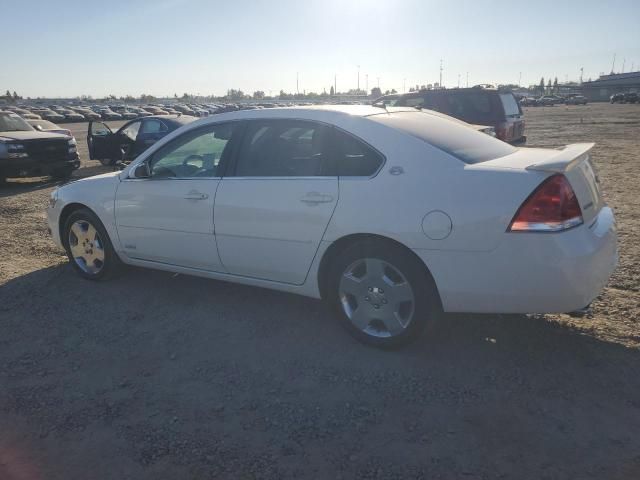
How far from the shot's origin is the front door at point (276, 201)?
3686 millimetres

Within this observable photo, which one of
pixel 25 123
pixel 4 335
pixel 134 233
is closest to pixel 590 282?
pixel 134 233

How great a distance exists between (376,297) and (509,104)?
10395 millimetres

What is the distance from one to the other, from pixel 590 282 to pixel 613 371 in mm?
619

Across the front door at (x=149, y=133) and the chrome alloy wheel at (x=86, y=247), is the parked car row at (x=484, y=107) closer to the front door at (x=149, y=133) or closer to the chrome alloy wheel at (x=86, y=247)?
the front door at (x=149, y=133)

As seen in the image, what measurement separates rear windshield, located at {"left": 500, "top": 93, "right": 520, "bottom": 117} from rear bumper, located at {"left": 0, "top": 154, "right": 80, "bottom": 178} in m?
10.2

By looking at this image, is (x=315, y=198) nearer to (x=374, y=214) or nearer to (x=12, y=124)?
(x=374, y=214)

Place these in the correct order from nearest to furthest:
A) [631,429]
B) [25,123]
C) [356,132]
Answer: [631,429] < [356,132] < [25,123]

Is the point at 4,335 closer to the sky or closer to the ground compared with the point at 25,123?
closer to the ground

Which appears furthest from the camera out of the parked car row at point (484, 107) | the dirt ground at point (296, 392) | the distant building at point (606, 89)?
the distant building at point (606, 89)

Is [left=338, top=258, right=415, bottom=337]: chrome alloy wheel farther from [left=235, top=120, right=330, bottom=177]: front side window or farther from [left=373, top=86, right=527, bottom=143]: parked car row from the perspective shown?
[left=373, top=86, right=527, bottom=143]: parked car row

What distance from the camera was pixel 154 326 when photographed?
4.18m

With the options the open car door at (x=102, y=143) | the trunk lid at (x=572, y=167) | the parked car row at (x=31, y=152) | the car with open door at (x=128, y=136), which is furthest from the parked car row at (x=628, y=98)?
the trunk lid at (x=572, y=167)

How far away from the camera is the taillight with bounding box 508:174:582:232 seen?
9.89ft

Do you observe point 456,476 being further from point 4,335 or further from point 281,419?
point 4,335
